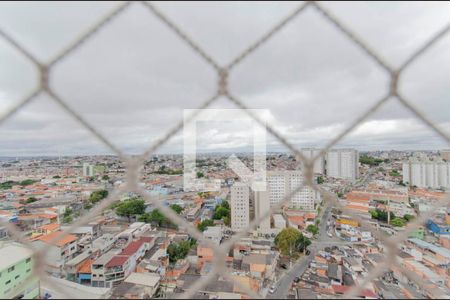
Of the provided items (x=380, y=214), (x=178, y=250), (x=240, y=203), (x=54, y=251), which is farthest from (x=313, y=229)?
(x=54, y=251)

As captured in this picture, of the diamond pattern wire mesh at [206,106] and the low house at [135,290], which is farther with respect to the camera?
the low house at [135,290]

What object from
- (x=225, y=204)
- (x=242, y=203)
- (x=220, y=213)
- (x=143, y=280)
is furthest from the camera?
(x=225, y=204)

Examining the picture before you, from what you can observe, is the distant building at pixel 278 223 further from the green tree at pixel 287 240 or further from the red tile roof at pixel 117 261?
the red tile roof at pixel 117 261

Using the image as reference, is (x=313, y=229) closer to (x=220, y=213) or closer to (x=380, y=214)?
(x=380, y=214)

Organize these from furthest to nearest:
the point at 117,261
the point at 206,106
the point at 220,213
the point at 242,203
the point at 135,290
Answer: the point at 220,213 → the point at 242,203 → the point at 117,261 → the point at 135,290 → the point at 206,106

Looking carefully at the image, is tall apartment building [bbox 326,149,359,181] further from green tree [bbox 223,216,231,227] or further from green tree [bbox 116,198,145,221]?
green tree [bbox 116,198,145,221]

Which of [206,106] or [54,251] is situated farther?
[54,251]

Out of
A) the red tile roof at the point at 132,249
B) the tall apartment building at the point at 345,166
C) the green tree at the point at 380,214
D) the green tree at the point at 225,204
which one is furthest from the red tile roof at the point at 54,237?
the green tree at the point at 380,214
